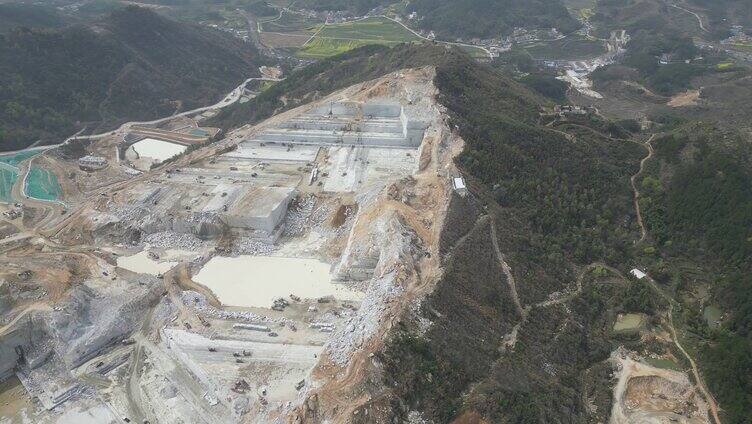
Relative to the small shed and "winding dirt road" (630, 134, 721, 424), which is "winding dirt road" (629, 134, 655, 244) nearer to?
"winding dirt road" (630, 134, 721, 424)

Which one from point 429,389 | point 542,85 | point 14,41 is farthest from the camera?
point 542,85

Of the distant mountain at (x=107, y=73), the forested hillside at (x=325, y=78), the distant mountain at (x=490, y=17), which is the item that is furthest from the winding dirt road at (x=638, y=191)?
the distant mountain at (x=490, y=17)

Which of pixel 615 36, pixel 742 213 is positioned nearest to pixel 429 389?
pixel 742 213

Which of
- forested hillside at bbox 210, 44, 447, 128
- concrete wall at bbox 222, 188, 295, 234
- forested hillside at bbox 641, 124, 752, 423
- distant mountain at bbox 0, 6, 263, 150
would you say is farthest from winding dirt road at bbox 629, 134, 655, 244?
distant mountain at bbox 0, 6, 263, 150

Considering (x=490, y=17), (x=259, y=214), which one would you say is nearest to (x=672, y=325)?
(x=259, y=214)

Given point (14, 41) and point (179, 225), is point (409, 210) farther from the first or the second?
point (14, 41)

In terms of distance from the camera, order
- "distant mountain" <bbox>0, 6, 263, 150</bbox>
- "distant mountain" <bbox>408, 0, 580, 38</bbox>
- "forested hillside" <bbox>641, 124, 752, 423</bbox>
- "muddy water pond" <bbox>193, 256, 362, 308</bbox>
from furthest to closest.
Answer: "distant mountain" <bbox>408, 0, 580, 38</bbox>
"distant mountain" <bbox>0, 6, 263, 150</bbox>
"muddy water pond" <bbox>193, 256, 362, 308</bbox>
"forested hillside" <bbox>641, 124, 752, 423</bbox>
